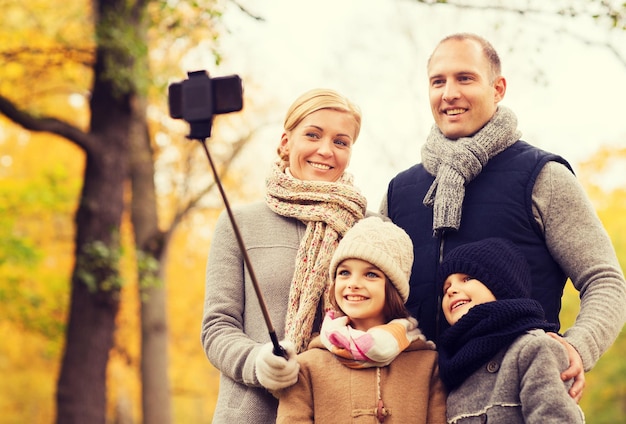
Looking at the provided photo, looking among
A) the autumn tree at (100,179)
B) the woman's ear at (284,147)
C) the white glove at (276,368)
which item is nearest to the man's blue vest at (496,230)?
the woman's ear at (284,147)

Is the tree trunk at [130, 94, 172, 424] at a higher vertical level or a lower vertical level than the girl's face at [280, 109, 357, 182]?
higher

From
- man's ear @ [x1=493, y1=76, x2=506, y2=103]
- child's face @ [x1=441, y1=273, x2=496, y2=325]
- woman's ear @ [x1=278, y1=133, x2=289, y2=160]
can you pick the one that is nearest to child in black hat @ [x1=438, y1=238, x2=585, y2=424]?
child's face @ [x1=441, y1=273, x2=496, y2=325]

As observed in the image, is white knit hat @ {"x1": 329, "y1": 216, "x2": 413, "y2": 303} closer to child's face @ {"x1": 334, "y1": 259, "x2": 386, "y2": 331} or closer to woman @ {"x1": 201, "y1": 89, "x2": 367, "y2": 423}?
child's face @ {"x1": 334, "y1": 259, "x2": 386, "y2": 331}

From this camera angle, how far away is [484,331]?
2908 mm

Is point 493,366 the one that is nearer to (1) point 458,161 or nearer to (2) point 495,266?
(2) point 495,266

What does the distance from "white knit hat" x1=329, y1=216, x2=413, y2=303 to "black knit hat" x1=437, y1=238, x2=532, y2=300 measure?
0.49 feet

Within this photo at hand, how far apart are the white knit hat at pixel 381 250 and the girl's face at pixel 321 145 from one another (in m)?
0.35

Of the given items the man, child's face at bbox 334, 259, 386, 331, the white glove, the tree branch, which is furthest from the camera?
the tree branch

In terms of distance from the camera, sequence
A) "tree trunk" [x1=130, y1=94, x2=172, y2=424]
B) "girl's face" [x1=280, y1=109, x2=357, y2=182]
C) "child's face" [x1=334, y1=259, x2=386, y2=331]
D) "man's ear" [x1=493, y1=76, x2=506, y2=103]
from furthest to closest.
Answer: "tree trunk" [x1=130, y1=94, x2=172, y2=424] < "man's ear" [x1=493, y1=76, x2=506, y2=103] < "girl's face" [x1=280, y1=109, x2=357, y2=182] < "child's face" [x1=334, y1=259, x2=386, y2=331]

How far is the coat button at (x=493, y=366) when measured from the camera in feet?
9.44

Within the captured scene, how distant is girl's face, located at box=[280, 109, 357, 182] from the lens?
346 cm

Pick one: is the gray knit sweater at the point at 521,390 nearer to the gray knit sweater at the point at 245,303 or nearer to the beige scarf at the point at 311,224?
the beige scarf at the point at 311,224

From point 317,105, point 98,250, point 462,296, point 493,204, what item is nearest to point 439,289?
point 462,296

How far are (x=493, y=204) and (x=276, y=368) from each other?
1.14m
